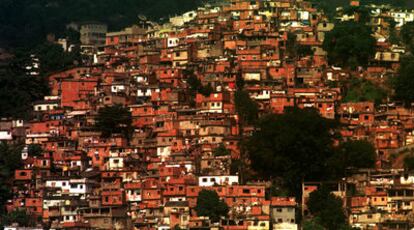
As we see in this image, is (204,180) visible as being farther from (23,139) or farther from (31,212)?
(23,139)

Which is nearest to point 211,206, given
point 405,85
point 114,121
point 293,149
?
point 293,149

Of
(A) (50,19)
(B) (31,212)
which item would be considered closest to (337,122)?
(B) (31,212)

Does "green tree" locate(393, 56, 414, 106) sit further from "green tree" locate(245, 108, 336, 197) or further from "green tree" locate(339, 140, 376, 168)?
"green tree" locate(245, 108, 336, 197)

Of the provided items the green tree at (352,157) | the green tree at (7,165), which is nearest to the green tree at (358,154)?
the green tree at (352,157)

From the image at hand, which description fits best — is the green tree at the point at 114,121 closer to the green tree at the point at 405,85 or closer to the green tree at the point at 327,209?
the green tree at the point at 327,209

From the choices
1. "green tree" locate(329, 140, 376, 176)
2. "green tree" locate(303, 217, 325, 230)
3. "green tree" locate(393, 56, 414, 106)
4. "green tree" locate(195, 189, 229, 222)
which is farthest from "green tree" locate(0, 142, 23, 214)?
"green tree" locate(393, 56, 414, 106)
